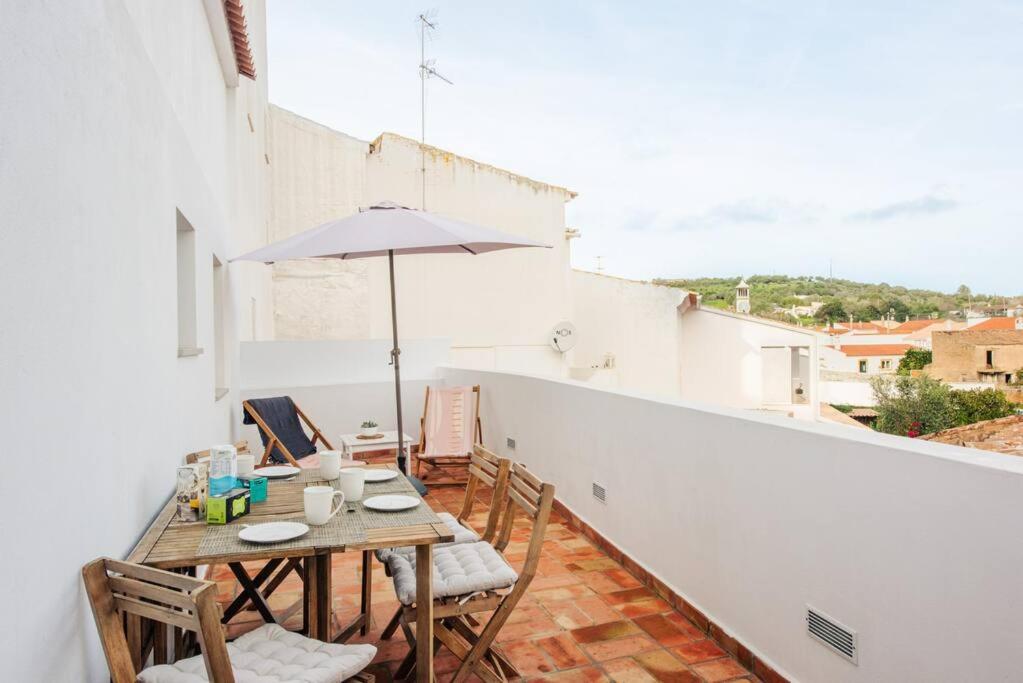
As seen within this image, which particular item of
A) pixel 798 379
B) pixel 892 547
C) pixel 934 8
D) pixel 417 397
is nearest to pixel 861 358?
pixel 934 8

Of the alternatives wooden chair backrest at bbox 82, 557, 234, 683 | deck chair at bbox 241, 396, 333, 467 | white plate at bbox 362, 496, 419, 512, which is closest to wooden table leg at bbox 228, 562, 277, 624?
white plate at bbox 362, 496, 419, 512

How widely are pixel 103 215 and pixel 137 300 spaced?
0.44 meters

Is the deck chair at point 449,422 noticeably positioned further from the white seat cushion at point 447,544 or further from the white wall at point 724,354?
the white wall at point 724,354

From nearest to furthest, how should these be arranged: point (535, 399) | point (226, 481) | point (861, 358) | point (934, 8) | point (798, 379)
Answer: point (226, 481) → point (535, 399) → point (798, 379) → point (934, 8) → point (861, 358)

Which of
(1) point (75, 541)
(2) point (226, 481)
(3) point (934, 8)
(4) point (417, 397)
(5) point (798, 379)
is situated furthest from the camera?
(3) point (934, 8)

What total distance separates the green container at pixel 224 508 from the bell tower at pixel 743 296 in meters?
32.0

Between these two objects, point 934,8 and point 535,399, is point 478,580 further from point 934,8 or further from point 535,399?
point 934,8

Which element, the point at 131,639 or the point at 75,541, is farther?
the point at 131,639

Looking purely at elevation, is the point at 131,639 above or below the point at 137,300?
below

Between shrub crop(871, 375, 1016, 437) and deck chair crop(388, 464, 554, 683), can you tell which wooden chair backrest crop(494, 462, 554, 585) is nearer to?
deck chair crop(388, 464, 554, 683)

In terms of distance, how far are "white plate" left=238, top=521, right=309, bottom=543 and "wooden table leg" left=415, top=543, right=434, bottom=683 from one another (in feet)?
1.29

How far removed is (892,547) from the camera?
6.83 feet

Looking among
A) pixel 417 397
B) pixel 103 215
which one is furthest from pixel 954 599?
pixel 417 397

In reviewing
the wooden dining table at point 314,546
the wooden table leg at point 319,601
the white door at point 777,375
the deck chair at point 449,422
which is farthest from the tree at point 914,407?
the wooden table leg at point 319,601
